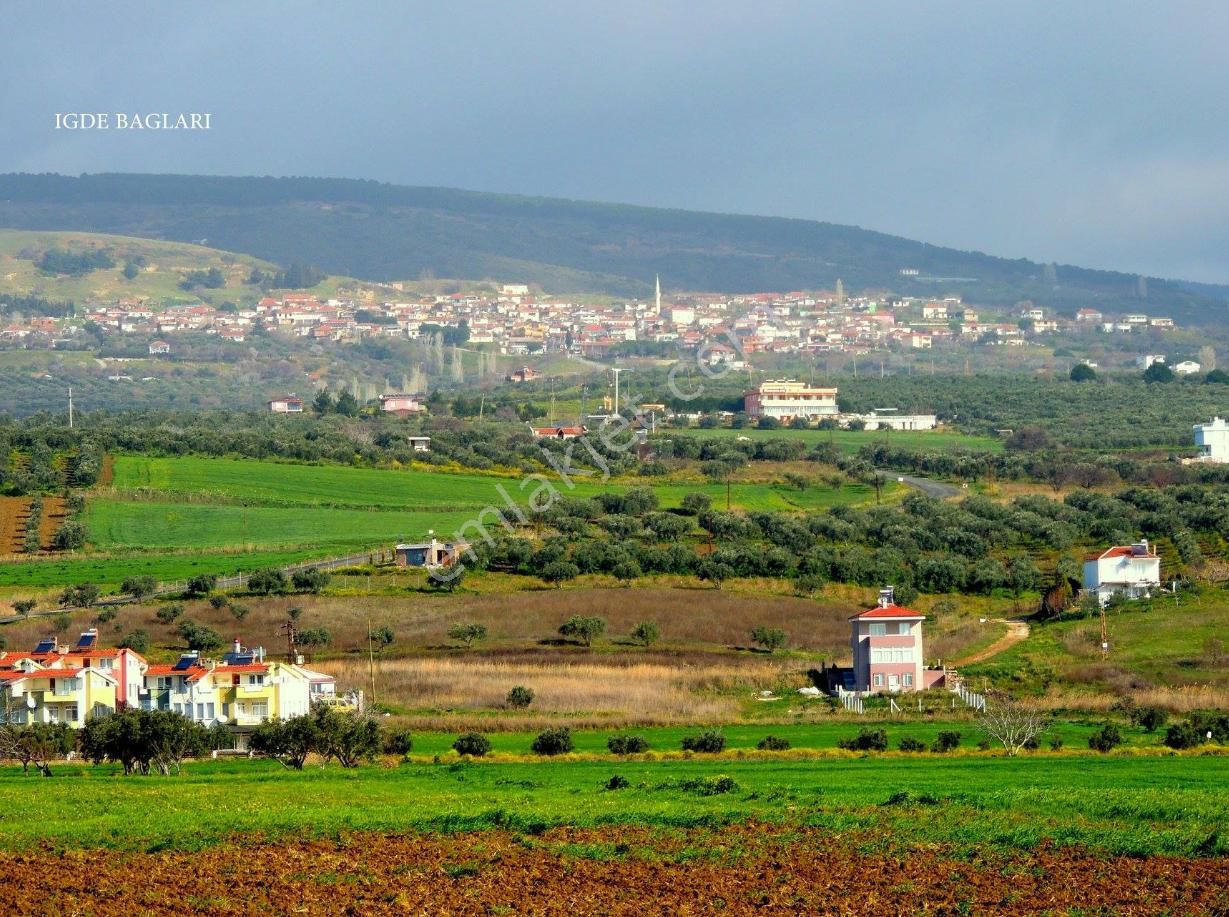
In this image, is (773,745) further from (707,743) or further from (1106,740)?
(1106,740)

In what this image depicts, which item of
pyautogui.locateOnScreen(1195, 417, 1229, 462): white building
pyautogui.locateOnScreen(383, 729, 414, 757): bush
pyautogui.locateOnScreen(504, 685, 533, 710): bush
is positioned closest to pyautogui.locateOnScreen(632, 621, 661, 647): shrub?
pyautogui.locateOnScreen(504, 685, 533, 710): bush

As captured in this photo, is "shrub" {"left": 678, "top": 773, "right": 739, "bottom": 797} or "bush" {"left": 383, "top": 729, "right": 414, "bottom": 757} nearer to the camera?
"shrub" {"left": 678, "top": 773, "right": 739, "bottom": 797}

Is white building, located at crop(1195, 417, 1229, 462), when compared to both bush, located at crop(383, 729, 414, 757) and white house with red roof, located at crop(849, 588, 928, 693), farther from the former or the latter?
bush, located at crop(383, 729, 414, 757)

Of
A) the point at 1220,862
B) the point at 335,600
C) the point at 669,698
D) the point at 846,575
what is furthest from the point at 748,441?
the point at 1220,862

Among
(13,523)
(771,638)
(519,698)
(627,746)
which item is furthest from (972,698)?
(13,523)

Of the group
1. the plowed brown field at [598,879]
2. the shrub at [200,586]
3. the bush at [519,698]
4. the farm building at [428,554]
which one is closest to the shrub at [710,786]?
the plowed brown field at [598,879]

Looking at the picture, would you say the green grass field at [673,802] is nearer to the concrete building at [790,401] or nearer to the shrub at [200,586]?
the shrub at [200,586]
